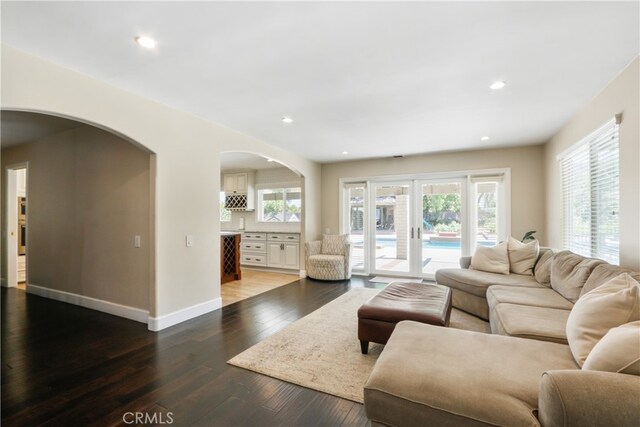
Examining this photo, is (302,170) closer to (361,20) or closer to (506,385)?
(361,20)

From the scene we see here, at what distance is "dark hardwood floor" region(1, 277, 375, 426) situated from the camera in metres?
1.81

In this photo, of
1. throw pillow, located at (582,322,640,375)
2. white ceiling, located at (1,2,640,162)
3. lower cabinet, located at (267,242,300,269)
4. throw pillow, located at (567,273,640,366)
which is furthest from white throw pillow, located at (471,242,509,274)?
lower cabinet, located at (267,242,300,269)

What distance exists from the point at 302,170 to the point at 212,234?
2634mm

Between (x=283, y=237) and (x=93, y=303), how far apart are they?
3597 mm

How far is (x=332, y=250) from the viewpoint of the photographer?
6.19 meters

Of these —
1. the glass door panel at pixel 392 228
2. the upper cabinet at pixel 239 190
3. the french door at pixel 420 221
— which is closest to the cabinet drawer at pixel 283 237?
the french door at pixel 420 221

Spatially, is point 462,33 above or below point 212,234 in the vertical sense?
above

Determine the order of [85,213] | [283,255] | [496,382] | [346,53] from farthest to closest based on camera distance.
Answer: [283,255], [85,213], [346,53], [496,382]

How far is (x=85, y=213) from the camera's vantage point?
400cm

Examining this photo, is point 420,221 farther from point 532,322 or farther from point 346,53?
point 346,53

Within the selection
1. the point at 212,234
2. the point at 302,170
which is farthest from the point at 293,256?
the point at 212,234

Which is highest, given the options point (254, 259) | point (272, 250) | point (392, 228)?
point (392, 228)

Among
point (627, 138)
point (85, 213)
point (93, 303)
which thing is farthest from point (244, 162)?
point (627, 138)

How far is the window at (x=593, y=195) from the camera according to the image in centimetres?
283
